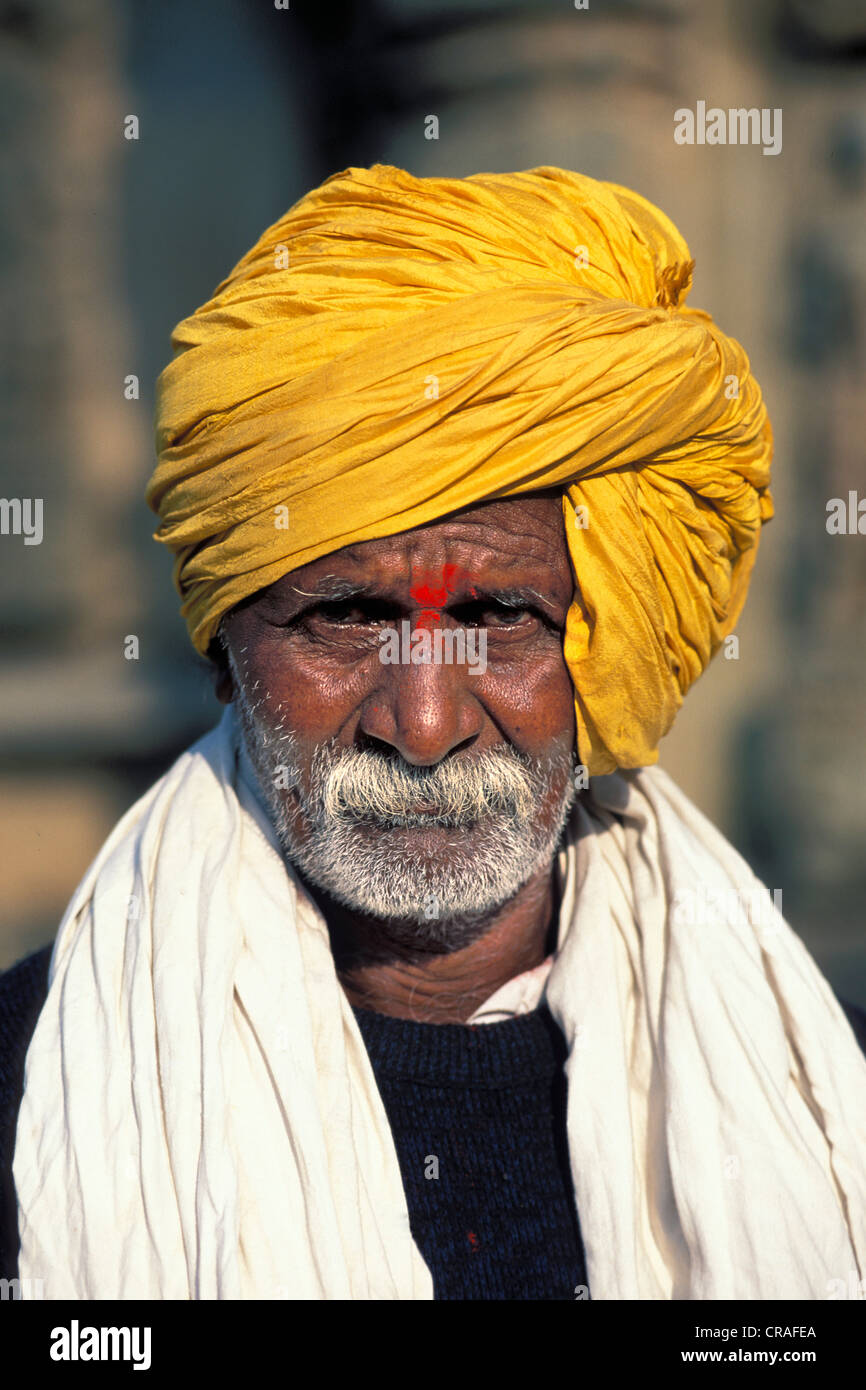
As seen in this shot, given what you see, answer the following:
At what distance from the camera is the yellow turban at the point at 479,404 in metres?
1.89

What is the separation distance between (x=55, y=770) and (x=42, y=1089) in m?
2.83

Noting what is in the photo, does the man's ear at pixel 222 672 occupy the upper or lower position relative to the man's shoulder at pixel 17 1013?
upper

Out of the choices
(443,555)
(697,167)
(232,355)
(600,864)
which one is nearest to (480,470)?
(443,555)

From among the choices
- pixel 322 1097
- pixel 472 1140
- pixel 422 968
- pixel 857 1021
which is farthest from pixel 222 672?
pixel 857 1021

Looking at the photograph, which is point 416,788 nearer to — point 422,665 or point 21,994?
point 422,665

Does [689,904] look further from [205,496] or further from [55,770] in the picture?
[55,770]

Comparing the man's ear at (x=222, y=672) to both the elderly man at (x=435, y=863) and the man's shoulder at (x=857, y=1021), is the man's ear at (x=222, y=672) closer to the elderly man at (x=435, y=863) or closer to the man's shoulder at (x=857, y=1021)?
the elderly man at (x=435, y=863)

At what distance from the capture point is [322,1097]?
1922 mm

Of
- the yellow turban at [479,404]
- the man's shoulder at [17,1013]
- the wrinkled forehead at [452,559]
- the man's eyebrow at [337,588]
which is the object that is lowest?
the man's shoulder at [17,1013]

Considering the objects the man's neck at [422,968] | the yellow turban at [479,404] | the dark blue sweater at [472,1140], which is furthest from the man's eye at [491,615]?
the dark blue sweater at [472,1140]

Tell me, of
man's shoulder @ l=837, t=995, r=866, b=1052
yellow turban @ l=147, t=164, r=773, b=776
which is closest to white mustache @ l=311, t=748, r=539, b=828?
yellow turban @ l=147, t=164, r=773, b=776

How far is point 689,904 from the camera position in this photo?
7.23 feet

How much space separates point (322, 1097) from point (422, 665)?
75cm

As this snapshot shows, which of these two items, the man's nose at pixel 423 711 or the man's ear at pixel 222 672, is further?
the man's ear at pixel 222 672
